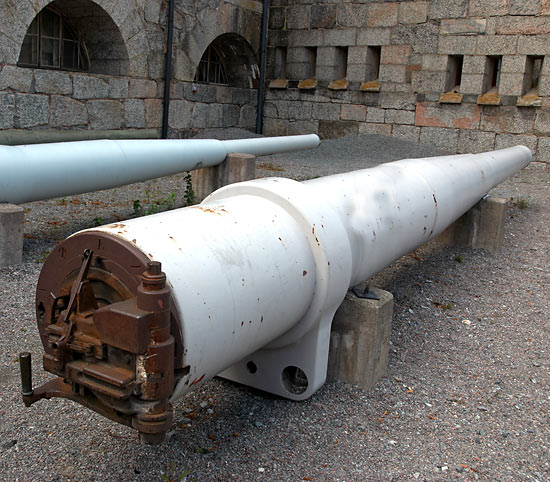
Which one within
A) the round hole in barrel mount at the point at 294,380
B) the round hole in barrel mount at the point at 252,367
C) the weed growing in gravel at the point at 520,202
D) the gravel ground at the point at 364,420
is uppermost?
the weed growing in gravel at the point at 520,202

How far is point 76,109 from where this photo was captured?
8.42 m

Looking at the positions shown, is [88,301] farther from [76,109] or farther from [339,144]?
[339,144]

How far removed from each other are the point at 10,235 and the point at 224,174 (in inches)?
110

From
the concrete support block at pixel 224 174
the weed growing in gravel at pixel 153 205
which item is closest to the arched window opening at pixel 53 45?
the weed growing in gravel at pixel 153 205

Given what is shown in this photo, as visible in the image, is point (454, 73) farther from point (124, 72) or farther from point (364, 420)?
point (364, 420)

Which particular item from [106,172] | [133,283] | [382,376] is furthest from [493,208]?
[133,283]

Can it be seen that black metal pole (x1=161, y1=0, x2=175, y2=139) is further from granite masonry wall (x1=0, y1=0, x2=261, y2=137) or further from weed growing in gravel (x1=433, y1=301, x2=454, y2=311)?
weed growing in gravel (x1=433, y1=301, x2=454, y2=311)

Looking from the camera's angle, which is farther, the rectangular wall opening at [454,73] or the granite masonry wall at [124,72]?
the rectangular wall opening at [454,73]

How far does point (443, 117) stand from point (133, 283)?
9687mm

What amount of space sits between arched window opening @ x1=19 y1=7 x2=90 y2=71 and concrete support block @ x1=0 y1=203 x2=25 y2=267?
16.3 ft

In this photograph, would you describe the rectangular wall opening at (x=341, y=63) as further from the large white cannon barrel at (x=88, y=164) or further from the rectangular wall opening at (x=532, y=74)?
the large white cannon barrel at (x=88, y=164)

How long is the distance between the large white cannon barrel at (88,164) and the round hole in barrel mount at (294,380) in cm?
248

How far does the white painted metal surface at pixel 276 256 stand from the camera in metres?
1.73

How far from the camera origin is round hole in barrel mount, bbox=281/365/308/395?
2.54 meters
